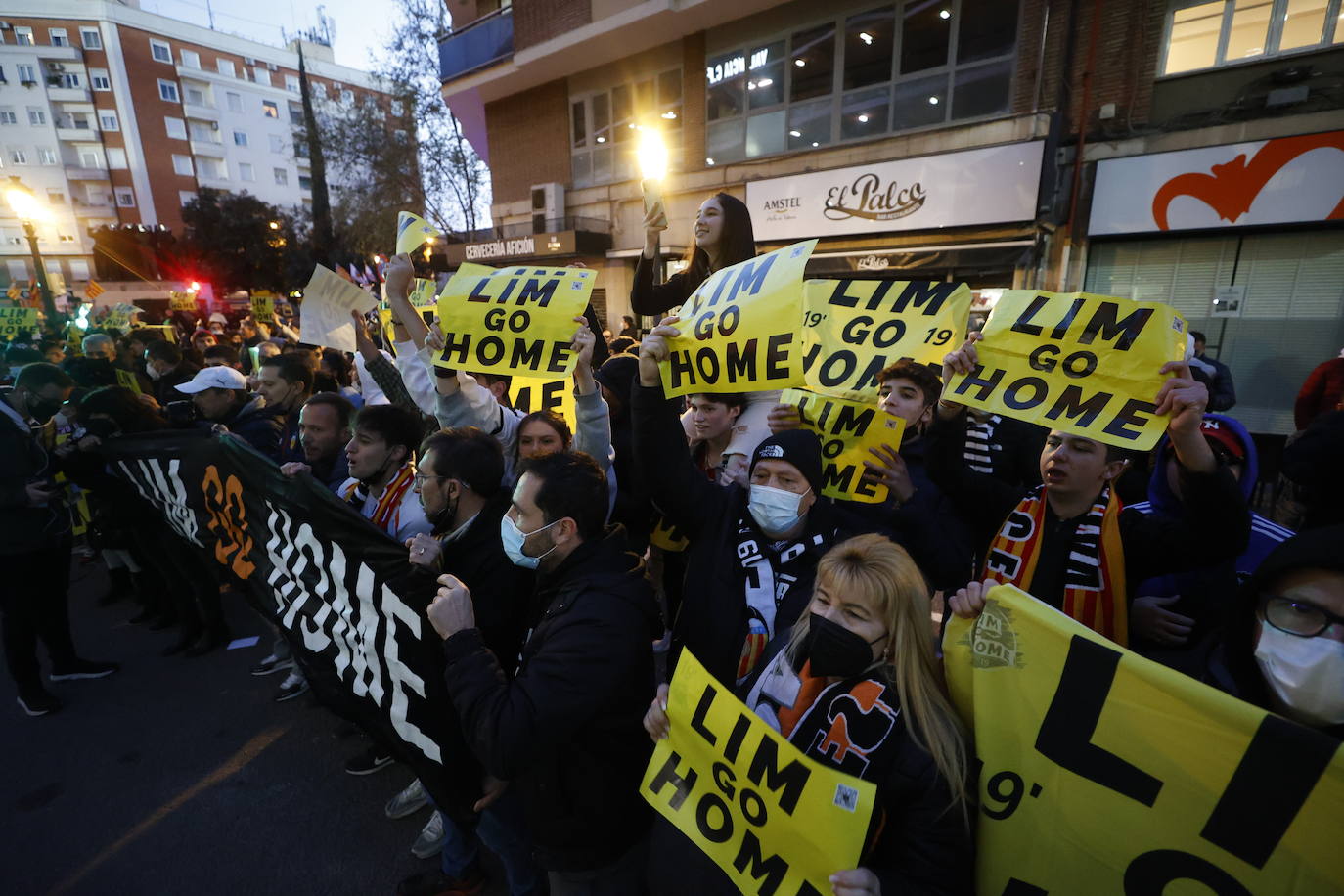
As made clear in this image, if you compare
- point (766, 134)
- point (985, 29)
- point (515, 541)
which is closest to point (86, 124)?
point (766, 134)

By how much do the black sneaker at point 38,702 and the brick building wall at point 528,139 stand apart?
1552cm

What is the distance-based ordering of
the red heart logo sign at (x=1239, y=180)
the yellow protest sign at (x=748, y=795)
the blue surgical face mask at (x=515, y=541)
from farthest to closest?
the red heart logo sign at (x=1239, y=180)
the blue surgical face mask at (x=515, y=541)
the yellow protest sign at (x=748, y=795)

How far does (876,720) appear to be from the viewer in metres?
1.42

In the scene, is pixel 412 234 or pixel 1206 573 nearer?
pixel 1206 573

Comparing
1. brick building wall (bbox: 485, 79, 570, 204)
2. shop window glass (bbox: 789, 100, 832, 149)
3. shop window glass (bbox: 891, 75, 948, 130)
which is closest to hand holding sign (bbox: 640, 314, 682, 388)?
shop window glass (bbox: 891, 75, 948, 130)

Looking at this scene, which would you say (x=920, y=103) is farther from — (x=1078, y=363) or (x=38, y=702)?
(x=38, y=702)

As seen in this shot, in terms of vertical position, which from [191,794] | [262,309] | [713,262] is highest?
[713,262]

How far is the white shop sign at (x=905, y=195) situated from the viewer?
9.81 meters

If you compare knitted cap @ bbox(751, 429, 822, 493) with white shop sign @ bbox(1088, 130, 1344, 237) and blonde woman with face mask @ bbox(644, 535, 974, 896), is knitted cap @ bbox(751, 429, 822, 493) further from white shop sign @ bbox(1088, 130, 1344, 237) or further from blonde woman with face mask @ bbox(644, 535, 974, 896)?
white shop sign @ bbox(1088, 130, 1344, 237)

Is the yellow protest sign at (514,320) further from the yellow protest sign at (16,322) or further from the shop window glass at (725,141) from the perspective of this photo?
the yellow protest sign at (16,322)

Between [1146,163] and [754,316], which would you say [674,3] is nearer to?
[1146,163]

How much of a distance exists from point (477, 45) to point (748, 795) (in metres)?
20.7

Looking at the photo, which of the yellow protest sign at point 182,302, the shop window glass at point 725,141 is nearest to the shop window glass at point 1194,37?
the shop window glass at point 725,141

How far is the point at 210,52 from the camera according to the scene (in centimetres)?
5062
